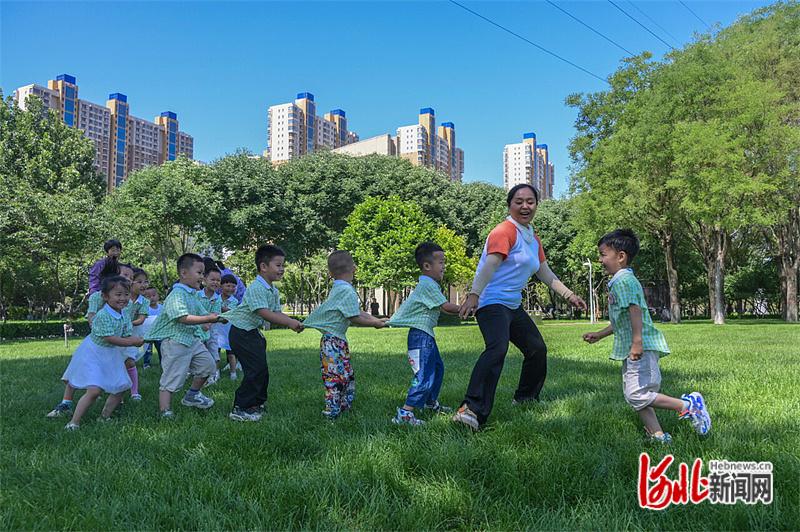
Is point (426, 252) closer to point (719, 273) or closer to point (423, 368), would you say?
point (423, 368)

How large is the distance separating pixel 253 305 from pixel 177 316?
0.88m

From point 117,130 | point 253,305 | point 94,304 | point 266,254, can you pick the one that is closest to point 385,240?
point 94,304

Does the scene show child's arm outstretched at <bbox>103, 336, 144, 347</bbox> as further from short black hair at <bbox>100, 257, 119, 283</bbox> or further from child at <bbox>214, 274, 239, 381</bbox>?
child at <bbox>214, 274, 239, 381</bbox>

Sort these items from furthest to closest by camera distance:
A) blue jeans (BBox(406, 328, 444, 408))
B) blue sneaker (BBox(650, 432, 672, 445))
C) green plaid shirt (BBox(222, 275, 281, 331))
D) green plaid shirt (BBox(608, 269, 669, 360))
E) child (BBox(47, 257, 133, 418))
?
child (BBox(47, 257, 133, 418))
green plaid shirt (BBox(222, 275, 281, 331))
blue jeans (BBox(406, 328, 444, 408))
green plaid shirt (BBox(608, 269, 669, 360))
blue sneaker (BBox(650, 432, 672, 445))

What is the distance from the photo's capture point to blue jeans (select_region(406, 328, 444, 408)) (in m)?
4.69

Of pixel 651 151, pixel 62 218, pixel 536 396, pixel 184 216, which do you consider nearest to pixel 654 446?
pixel 536 396

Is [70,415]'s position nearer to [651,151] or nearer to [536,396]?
[536,396]

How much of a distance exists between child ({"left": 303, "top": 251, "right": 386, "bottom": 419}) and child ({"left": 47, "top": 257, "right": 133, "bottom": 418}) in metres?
2.32

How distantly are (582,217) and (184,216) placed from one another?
22388 mm

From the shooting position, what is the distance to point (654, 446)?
147 inches

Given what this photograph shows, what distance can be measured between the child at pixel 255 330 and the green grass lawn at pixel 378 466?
29 cm

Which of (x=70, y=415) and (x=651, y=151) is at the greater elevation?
(x=651, y=151)

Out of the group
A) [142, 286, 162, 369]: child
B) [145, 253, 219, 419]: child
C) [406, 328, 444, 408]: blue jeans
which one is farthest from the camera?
[142, 286, 162, 369]: child

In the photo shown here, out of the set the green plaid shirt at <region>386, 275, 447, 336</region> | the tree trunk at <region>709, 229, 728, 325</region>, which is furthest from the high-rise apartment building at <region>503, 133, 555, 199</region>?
the green plaid shirt at <region>386, 275, 447, 336</region>
